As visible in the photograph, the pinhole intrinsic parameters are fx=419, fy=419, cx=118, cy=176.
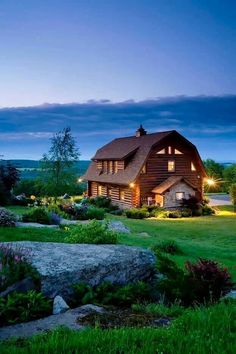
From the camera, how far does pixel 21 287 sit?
750 cm

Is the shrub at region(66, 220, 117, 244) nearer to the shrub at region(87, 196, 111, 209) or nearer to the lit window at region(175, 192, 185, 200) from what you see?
the lit window at region(175, 192, 185, 200)

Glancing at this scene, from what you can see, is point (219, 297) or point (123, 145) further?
point (123, 145)

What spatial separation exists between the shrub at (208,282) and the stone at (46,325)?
6.55 feet

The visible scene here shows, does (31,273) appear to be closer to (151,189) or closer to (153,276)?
(153,276)

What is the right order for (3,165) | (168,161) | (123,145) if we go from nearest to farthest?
1. (3,165)
2. (168,161)
3. (123,145)

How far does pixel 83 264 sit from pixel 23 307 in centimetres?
184

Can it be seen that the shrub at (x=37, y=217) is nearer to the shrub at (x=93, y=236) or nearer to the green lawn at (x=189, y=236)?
the green lawn at (x=189, y=236)

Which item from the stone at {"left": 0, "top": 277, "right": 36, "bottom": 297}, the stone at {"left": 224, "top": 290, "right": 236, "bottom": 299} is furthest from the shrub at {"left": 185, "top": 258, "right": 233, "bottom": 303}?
the stone at {"left": 0, "top": 277, "right": 36, "bottom": 297}

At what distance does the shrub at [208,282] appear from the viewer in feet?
25.8

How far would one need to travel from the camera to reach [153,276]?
9508mm

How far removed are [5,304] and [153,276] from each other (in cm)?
375

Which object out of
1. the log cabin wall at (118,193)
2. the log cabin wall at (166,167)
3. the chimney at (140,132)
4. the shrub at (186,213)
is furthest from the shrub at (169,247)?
the chimney at (140,132)

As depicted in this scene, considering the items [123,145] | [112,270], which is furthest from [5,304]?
[123,145]

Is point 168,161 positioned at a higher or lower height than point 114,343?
higher
